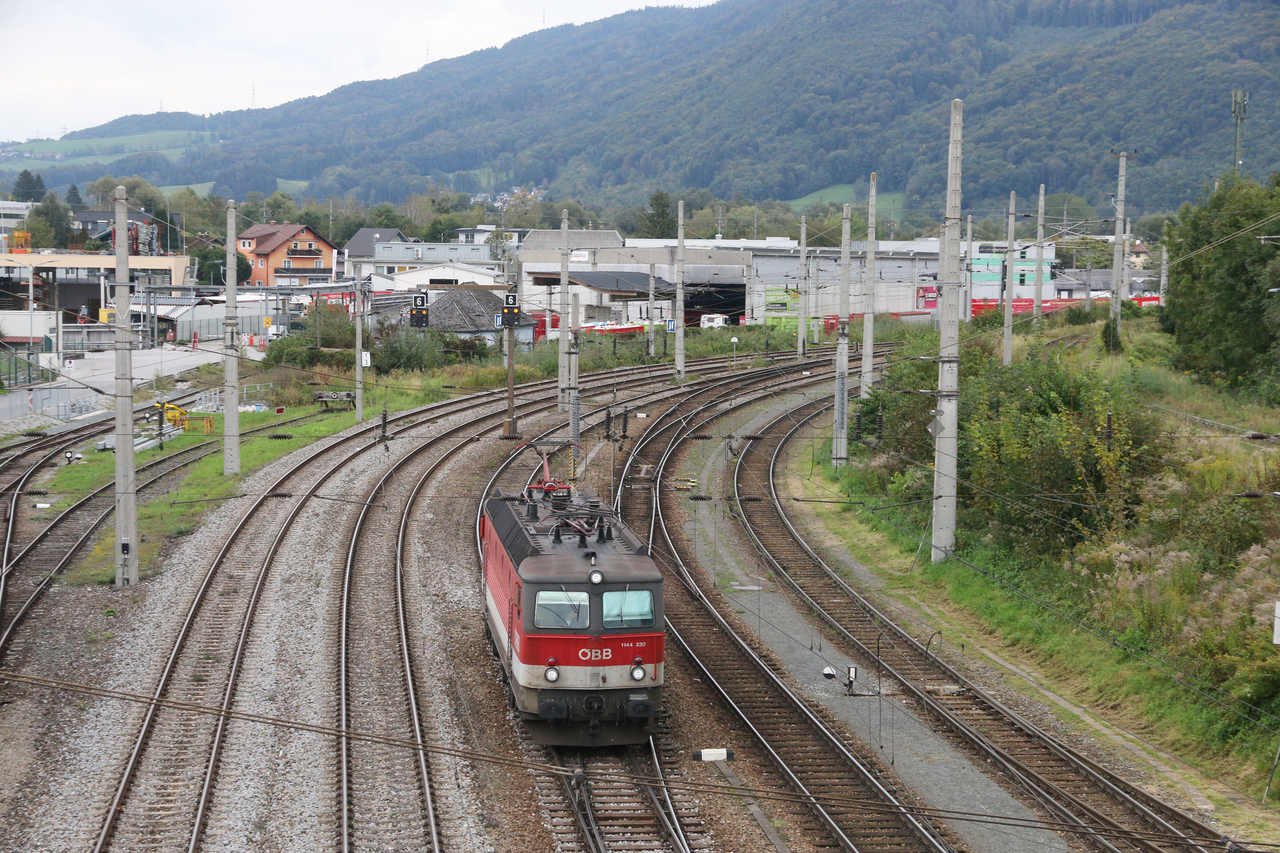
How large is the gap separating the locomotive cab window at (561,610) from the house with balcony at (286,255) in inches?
4436

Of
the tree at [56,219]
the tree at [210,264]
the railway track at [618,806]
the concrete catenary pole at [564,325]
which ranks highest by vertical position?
the tree at [56,219]

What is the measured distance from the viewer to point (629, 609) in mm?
14648

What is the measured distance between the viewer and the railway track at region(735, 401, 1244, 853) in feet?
41.4

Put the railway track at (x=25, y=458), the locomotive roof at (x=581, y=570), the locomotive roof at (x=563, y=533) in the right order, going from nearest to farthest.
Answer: the locomotive roof at (x=581, y=570) → the locomotive roof at (x=563, y=533) → the railway track at (x=25, y=458)

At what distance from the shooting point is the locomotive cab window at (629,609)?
1457 centimetres

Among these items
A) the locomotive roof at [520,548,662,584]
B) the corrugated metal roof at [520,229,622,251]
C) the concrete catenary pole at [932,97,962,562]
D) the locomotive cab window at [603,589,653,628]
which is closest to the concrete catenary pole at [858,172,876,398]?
the concrete catenary pole at [932,97,962,562]

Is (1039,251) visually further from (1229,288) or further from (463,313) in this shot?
(463,313)

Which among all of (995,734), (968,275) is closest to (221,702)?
(995,734)

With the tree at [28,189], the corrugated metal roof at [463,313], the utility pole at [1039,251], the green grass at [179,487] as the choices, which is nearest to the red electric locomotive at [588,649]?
the green grass at [179,487]

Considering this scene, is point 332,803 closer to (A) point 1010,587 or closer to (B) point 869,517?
(A) point 1010,587

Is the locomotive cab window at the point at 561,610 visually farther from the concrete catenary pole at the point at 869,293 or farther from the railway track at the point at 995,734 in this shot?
the concrete catenary pole at the point at 869,293

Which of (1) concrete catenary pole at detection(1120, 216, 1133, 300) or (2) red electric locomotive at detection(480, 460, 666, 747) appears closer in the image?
(2) red electric locomotive at detection(480, 460, 666, 747)

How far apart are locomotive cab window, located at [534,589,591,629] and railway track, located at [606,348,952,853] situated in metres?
3.18

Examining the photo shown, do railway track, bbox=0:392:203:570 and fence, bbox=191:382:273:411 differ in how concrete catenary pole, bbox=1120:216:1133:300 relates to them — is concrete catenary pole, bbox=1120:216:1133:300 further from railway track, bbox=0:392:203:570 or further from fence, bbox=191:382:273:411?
fence, bbox=191:382:273:411
